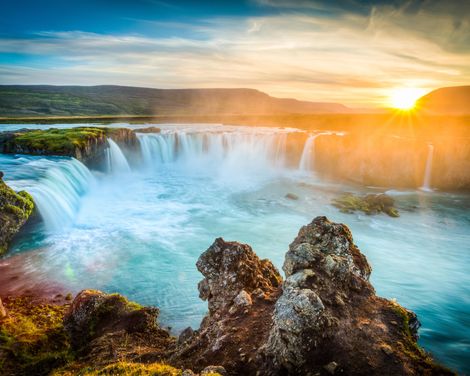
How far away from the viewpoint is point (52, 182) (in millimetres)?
23312

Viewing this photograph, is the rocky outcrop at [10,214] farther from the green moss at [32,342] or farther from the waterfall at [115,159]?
the waterfall at [115,159]

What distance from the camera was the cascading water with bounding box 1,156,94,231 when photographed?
2041 cm

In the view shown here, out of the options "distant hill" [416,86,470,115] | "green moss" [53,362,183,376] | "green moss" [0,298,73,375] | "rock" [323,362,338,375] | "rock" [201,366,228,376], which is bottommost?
"green moss" [0,298,73,375]

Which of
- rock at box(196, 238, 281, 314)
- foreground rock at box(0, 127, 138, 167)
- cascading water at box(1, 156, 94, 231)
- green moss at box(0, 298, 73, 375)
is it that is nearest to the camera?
green moss at box(0, 298, 73, 375)

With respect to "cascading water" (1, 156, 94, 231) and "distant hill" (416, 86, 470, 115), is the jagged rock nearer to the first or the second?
"cascading water" (1, 156, 94, 231)

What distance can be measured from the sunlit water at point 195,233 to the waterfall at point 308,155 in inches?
121

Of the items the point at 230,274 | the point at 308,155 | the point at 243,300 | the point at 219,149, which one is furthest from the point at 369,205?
the point at 219,149

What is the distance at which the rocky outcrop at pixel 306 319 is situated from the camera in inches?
234

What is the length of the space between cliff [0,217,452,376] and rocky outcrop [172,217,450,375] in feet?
0.07

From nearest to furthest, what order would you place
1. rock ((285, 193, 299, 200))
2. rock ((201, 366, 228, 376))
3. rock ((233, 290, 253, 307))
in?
1. rock ((201, 366, 228, 376))
2. rock ((233, 290, 253, 307))
3. rock ((285, 193, 299, 200))

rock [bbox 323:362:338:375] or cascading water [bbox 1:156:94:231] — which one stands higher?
rock [bbox 323:362:338:375]

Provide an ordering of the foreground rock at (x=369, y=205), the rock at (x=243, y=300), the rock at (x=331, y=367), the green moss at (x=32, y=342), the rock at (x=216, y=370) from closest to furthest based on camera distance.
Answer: the rock at (x=331, y=367)
the rock at (x=216, y=370)
the rock at (x=243, y=300)
the green moss at (x=32, y=342)
the foreground rock at (x=369, y=205)

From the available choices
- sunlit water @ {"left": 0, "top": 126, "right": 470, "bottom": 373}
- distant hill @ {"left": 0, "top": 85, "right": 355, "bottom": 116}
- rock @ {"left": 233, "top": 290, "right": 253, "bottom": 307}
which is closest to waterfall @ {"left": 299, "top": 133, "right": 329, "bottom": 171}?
sunlit water @ {"left": 0, "top": 126, "right": 470, "bottom": 373}

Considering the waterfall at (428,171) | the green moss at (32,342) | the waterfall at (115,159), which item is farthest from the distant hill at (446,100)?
the green moss at (32,342)
